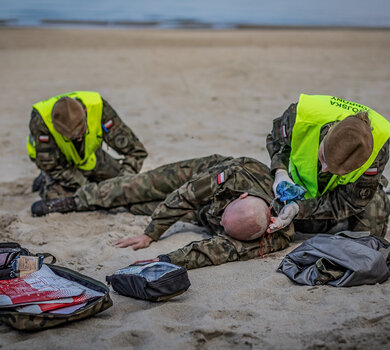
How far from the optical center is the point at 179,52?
1377cm

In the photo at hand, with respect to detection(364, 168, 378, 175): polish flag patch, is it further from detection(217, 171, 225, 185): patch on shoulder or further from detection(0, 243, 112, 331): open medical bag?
detection(0, 243, 112, 331): open medical bag

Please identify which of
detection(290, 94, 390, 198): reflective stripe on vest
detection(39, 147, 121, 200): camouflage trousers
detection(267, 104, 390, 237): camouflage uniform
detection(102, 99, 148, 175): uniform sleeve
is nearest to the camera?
detection(267, 104, 390, 237): camouflage uniform

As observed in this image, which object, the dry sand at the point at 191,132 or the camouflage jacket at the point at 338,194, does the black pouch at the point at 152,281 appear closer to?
the dry sand at the point at 191,132

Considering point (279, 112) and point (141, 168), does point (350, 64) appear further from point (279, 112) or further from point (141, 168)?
point (141, 168)

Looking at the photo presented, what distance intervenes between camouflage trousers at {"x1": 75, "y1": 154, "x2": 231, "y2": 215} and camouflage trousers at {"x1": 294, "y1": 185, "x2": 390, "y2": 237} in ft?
2.88

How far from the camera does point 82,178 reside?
231 inches

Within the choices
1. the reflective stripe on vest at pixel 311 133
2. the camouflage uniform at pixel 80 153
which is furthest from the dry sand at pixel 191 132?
the reflective stripe on vest at pixel 311 133

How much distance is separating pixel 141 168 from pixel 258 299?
2769 millimetres

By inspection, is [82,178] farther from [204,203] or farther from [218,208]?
[218,208]

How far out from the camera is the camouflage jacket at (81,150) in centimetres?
564

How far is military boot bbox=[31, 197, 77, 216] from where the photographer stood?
536 cm

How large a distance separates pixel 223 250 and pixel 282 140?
105 centimetres

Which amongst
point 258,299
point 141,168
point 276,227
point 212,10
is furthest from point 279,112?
point 212,10

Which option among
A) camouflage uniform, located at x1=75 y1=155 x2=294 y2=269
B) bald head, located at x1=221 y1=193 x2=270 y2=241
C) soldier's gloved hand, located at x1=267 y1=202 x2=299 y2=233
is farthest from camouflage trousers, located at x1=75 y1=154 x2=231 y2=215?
soldier's gloved hand, located at x1=267 y1=202 x2=299 y2=233
